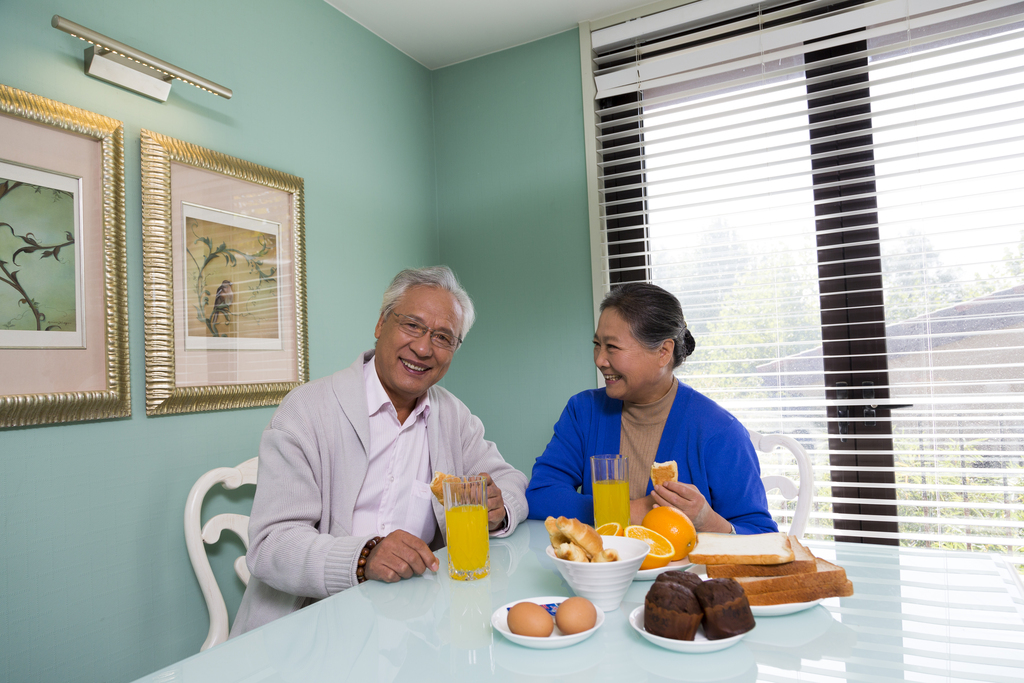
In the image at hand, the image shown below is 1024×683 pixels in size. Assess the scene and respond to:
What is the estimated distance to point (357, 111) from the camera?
2.61 m

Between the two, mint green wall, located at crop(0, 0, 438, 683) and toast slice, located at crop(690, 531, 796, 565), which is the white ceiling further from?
toast slice, located at crop(690, 531, 796, 565)

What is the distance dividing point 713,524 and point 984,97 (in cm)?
187

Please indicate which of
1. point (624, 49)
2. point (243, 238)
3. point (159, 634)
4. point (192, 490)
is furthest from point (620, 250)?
point (159, 634)

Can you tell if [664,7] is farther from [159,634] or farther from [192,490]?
[159,634]

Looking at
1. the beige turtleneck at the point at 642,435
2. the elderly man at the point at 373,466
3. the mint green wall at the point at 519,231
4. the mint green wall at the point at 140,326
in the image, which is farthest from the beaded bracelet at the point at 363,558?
the mint green wall at the point at 519,231

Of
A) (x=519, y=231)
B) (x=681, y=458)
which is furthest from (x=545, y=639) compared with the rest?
(x=519, y=231)

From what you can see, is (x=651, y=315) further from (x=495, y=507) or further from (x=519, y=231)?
(x=519, y=231)

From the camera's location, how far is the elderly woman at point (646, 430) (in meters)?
1.50

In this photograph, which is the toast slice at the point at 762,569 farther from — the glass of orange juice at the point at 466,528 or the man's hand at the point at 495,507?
the man's hand at the point at 495,507

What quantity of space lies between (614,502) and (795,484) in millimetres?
842

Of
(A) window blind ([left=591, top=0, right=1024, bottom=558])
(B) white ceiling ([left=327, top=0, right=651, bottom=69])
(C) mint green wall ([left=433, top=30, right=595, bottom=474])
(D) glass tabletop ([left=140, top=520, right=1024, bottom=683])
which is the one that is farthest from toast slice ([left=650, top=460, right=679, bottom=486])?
(B) white ceiling ([left=327, top=0, right=651, bottom=69])

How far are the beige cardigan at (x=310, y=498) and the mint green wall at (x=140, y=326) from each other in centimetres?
44

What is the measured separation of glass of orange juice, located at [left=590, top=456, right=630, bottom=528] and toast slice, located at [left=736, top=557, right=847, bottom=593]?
0.35m

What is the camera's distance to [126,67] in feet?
5.33
